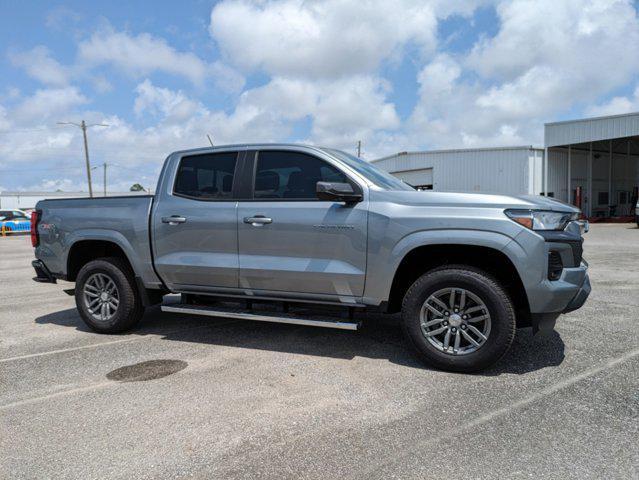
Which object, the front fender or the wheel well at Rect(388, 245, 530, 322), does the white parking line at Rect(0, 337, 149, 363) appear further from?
the wheel well at Rect(388, 245, 530, 322)

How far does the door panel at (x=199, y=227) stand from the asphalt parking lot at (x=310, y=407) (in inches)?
29.2

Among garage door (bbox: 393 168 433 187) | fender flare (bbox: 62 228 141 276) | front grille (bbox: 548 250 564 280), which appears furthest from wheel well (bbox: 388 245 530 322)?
garage door (bbox: 393 168 433 187)

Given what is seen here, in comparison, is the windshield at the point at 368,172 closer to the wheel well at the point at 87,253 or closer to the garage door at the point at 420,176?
the wheel well at the point at 87,253

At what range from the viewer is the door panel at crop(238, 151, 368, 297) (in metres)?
4.54

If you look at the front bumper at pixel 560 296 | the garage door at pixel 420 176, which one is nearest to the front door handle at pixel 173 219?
the front bumper at pixel 560 296

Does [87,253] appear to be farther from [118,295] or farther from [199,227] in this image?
[199,227]

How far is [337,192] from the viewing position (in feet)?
14.3

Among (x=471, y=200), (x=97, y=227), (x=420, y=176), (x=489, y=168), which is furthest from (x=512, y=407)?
(x=420, y=176)

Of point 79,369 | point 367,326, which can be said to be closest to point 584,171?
point 367,326

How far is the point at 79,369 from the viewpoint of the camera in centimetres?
Answer: 459

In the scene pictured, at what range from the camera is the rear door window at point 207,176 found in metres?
5.22

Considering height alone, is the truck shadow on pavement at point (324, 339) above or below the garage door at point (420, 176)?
below

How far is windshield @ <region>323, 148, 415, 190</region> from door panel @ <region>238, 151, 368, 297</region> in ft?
0.75

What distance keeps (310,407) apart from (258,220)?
6.18ft
